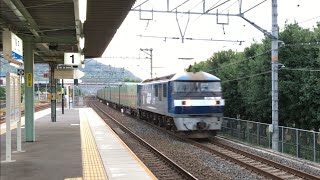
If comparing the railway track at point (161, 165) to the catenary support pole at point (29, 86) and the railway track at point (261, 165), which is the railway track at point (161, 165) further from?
the catenary support pole at point (29, 86)

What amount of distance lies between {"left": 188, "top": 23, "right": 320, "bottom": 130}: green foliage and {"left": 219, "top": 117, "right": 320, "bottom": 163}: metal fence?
1.41 meters

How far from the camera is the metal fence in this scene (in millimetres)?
Answer: 14562

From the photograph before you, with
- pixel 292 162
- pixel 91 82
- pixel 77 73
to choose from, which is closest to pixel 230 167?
pixel 292 162

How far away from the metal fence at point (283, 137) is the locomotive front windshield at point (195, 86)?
2.28m

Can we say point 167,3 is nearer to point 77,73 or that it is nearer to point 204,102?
point 204,102

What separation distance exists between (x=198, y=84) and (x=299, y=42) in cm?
475

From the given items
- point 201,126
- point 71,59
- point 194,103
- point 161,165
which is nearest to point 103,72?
point 71,59

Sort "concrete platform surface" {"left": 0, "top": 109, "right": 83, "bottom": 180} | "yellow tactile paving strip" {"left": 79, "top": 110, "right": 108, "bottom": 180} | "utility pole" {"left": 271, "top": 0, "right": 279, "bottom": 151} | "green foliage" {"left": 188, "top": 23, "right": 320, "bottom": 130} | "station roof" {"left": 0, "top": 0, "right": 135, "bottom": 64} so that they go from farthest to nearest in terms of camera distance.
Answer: "green foliage" {"left": 188, "top": 23, "right": 320, "bottom": 130}, "utility pole" {"left": 271, "top": 0, "right": 279, "bottom": 151}, "station roof" {"left": 0, "top": 0, "right": 135, "bottom": 64}, "yellow tactile paving strip" {"left": 79, "top": 110, "right": 108, "bottom": 180}, "concrete platform surface" {"left": 0, "top": 109, "right": 83, "bottom": 180}

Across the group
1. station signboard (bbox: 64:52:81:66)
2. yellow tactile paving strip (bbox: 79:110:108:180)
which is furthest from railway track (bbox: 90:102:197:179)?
station signboard (bbox: 64:52:81:66)

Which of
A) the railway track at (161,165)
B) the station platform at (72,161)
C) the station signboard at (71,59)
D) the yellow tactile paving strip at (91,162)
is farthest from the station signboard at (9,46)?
the station signboard at (71,59)

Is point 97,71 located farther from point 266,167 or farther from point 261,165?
point 266,167

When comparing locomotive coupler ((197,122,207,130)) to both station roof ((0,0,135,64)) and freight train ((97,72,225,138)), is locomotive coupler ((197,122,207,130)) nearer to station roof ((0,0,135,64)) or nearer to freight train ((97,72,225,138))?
freight train ((97,72,225,138))

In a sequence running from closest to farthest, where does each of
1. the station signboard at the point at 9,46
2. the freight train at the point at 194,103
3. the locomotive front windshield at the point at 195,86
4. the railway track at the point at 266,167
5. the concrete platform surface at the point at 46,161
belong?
the concrete platform surface at the point at 46,161
the station signboard at the point at 9,46
the railway track at the point at 266,167
the freight train at the point at 194,103
the locomotive front windshield at the point at 195,86

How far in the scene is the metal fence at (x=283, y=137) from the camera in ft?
47.8
